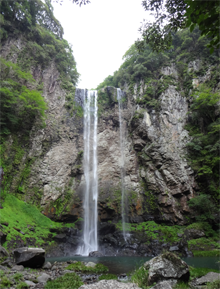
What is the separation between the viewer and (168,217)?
16.0 m

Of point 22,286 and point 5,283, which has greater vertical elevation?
point 5,283

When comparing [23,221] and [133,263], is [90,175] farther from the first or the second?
[133,263]

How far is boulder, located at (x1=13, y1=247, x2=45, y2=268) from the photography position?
7264 mm

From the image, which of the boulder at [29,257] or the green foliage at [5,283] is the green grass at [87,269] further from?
the green foliage at [5,283]

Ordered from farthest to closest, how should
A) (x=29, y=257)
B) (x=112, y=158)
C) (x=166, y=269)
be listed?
1. (x=112, y=158)
2. (x=29, y=257)
3. (x=166, y=269)

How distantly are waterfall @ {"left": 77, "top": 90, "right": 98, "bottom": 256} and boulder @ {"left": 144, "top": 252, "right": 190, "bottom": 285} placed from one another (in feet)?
38.0

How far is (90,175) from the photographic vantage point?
20.2m

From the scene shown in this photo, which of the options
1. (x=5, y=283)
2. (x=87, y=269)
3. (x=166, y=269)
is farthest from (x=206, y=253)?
(x=5, y=283)

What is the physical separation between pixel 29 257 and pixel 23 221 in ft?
23.3

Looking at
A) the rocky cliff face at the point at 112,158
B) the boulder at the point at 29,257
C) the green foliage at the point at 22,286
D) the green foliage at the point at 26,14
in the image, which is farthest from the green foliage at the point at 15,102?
the green foliage at the point at 22,286

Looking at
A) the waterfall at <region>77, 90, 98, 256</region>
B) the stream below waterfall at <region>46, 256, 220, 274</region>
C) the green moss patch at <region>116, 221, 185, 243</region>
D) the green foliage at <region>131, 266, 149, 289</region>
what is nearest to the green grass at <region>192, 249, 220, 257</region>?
the stream below waterfall at <region>46, 256, 220, 274</region>

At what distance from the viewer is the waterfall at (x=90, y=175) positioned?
1576 cm

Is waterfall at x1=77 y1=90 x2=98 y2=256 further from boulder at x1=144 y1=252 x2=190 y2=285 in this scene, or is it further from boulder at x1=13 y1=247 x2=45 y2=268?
boulder at x1=144 y1=252 x2=190 y2=285

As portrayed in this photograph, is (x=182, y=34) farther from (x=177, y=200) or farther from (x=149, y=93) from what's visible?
(x=177, y=200)
